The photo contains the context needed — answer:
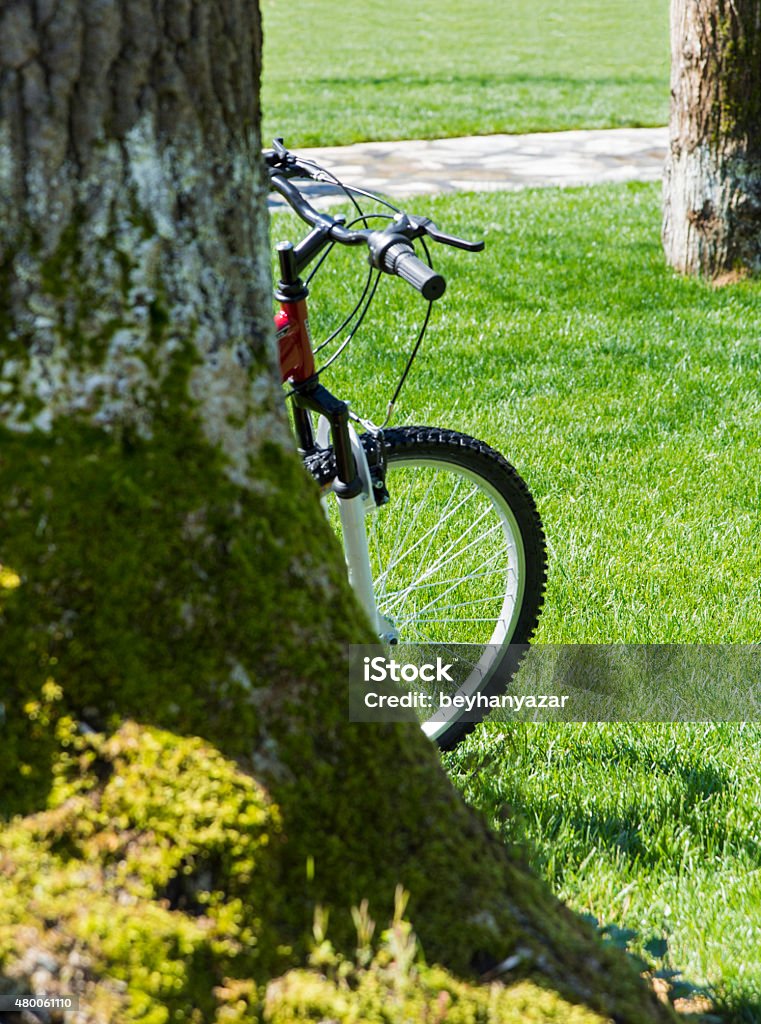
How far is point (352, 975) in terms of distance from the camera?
1468 mm

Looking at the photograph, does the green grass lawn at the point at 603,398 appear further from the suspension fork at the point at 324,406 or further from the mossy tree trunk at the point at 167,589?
the mossy tree trunk at the point at 167,589

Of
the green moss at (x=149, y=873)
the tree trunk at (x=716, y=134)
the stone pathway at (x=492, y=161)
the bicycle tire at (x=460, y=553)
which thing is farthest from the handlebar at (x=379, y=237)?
the stone pathway at (x=492, y=161)

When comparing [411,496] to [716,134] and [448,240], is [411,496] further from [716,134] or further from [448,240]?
[716,134]

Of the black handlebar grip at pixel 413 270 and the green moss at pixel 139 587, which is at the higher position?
the black handlebar grip at pixel 413 270

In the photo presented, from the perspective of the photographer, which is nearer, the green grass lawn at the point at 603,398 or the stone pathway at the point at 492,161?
the green grass lawn at the point at 603,398

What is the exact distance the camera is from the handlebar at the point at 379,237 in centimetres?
187

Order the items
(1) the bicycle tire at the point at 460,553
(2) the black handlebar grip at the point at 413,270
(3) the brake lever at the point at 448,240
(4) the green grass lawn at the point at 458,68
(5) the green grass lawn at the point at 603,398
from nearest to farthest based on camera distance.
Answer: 1. (2) the black handlebar grip at the point at 413,270
2. (3) the brake lever at the point at 448,240
3. (1) the bicycle tire at the point at 460,553
4. (5) the green grass lawn at the point at 603,398
5. (4) the green grass lawn at the point at 458,68

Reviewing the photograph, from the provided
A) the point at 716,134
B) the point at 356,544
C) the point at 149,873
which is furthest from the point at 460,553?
the point at 716,134

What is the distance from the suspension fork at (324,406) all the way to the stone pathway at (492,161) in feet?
24.8

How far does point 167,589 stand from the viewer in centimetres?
158

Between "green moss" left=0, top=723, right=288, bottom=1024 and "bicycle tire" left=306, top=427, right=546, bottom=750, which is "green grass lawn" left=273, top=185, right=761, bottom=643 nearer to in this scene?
"bicycle tire" left=306, top=427, right=546, bottom=750

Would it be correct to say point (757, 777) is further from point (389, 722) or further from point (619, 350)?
point (619, 350)

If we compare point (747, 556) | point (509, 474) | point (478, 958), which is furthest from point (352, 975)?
point (747, 556)

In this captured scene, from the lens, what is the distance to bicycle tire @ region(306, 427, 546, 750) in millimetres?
2689
